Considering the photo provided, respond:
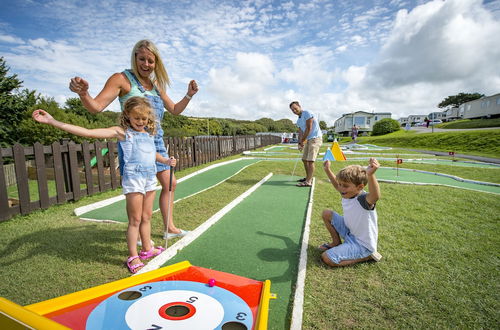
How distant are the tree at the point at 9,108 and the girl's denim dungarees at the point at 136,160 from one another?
13.6 meters

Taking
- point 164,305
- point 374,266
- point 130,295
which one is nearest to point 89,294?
point 130,295

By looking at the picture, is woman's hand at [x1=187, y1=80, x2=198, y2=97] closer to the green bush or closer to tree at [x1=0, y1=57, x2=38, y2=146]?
tree at [x1=0, y1=57, x2=38, y2=146]

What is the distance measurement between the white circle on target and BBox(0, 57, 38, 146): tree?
14517 millimetres

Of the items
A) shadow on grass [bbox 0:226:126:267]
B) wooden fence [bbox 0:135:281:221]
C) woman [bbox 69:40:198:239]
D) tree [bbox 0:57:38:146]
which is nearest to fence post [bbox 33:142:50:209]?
wooden fence [bbox 0:135:281:221]

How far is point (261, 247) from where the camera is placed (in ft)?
10.1

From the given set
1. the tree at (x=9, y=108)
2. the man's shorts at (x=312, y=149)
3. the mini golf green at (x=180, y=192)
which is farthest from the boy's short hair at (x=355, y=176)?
the tree at (x=9, y=108)

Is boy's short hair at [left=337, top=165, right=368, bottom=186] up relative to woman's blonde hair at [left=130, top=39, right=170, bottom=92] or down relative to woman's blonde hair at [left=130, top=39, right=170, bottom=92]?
down

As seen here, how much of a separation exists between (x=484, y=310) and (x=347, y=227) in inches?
48.1

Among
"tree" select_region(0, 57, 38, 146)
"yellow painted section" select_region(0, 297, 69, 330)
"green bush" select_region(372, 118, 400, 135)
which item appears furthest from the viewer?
"green bush" select_region(372, 118, 400, 135)

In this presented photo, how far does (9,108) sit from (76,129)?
15.0 m

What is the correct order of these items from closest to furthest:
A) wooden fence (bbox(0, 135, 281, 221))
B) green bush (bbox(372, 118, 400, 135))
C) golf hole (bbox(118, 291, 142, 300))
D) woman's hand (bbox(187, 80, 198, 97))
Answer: golf hole (bbox(118, 291, 142, 300))
woman's hand (bbox(187, 80, 198, 97))
wooden fence (bbox(0, 135, 281, 221))
green bush (bbox(372, 118, 400, 135))

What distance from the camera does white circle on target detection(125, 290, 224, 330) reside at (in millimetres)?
1529

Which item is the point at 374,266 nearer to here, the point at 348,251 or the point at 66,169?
the point at 348,251

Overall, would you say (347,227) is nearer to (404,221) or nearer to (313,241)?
(313,241)
